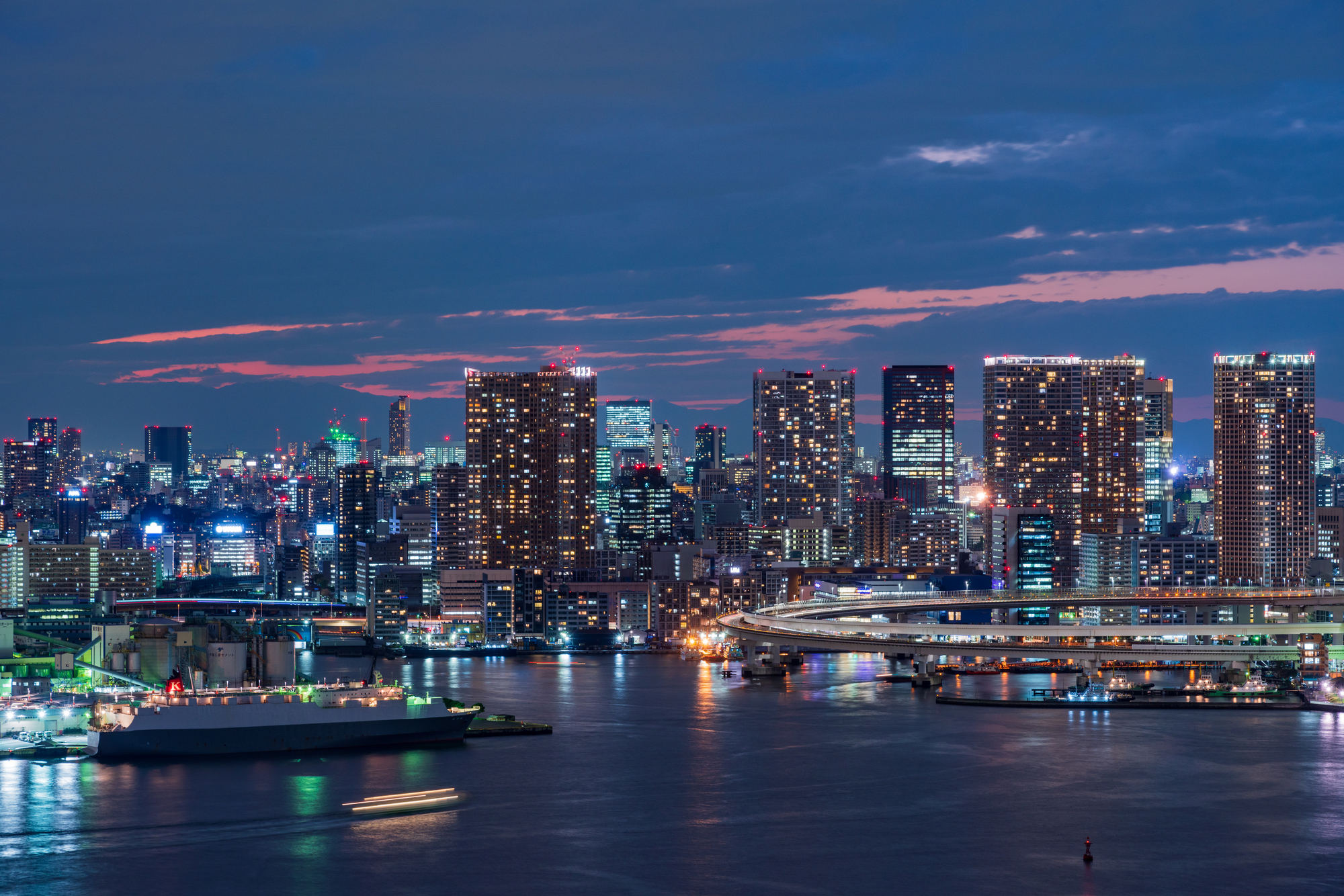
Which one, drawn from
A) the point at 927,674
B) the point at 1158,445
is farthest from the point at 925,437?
the point at 927,674

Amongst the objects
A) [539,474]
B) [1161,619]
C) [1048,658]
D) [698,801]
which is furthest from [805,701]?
[539,474]

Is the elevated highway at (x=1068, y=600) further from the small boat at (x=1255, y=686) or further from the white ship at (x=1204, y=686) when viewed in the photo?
the small boat at (x=1255, y=686)

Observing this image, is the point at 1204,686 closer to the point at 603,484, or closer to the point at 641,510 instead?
the point at 641,510

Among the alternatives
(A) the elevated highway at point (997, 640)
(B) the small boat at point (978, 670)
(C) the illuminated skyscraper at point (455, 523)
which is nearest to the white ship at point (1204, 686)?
(A) the elevated highway at point (997, 640)

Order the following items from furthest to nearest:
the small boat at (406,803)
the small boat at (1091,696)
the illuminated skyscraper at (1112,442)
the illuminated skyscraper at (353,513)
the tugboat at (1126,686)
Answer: the illuminated skyscraper at (1112,442), the illuminated skyscraper at (353,513), the tugboat at (1126,686), the small boat at (1091,696), the small boat at (406,803)

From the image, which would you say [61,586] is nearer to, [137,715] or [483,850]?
[137,715]

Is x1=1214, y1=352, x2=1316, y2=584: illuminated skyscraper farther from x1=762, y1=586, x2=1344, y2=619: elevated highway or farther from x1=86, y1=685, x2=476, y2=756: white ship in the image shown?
x1=86, y1=685, x2=476, y2=756: white ship
